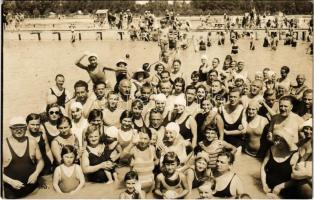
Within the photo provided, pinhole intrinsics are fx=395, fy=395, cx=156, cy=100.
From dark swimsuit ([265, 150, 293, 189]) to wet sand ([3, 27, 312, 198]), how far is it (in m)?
0.21

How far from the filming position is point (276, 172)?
462 centimetres

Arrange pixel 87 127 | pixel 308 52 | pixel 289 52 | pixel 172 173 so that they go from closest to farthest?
pixel 172 173 → pixel 87 127 → pixel 308 52 → pixel 289 52

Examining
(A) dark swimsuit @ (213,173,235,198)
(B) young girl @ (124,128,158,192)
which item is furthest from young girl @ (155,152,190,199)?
(A) dark swimsuit @ (213,173,235,198)

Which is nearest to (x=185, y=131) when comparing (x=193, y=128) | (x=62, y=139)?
(x=193, y=128)

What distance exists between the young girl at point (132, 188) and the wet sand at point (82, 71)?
0.26 m

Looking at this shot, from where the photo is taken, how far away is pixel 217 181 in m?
4.43

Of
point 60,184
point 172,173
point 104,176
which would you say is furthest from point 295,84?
point 60,184

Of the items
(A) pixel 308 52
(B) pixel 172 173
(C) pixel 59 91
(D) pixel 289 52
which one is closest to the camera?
(B) pixel 172 173

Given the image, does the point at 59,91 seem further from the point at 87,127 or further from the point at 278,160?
the point at 278,160

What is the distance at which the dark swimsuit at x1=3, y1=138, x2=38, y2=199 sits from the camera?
4551mm

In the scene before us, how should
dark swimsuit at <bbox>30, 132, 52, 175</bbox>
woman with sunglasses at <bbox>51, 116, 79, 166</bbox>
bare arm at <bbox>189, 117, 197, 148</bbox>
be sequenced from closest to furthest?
1. woman with sunglasses at <bbox>51, 116, 79, 166</bbox>
2. dark swimsuit at <bbox>30, 132, 52, 175</bbox>
3. bare arm at <bbox>189, 117, 197, 148</bbox>

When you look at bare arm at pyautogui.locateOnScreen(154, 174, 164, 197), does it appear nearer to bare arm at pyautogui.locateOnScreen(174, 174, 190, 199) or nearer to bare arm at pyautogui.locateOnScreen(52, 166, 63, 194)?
bare arm at pyautogui.locateOnScreen(174, 174, 190, 199)

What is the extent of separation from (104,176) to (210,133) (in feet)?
4.56

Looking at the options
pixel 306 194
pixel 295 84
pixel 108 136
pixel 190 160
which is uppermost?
pixel 295 84
